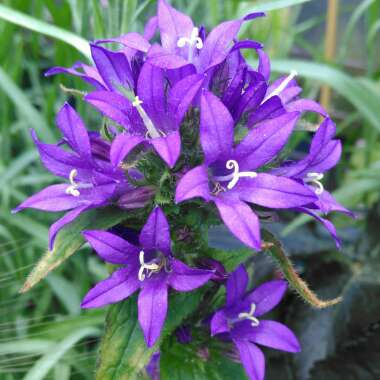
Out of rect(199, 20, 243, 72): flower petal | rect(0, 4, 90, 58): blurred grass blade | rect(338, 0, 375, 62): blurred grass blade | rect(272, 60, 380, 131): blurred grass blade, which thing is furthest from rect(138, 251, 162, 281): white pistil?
rect(338, 0, 375, 62): blurred grass blade

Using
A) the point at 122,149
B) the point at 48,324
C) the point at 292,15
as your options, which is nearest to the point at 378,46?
the point at 292,15

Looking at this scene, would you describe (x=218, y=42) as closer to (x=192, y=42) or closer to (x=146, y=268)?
(x=192, y=42)

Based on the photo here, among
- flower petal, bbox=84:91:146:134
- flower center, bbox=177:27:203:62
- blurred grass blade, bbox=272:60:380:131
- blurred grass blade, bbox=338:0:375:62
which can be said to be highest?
blurred grass blade, bbox=338:0:375:62

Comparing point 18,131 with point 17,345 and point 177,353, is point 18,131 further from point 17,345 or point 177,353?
point 177,353

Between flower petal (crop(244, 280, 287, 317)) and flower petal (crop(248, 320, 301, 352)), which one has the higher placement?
flower petal (crop(244, 280, 287, 317))

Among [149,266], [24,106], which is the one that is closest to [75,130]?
[149,266]

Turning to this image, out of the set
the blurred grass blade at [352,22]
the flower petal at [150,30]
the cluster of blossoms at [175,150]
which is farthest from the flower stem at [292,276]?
the blurred grass blade at [352,22]

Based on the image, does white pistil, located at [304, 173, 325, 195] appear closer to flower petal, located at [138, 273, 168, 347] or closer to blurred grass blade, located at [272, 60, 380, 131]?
flower petal, located at [138, 273, 168, 347]
